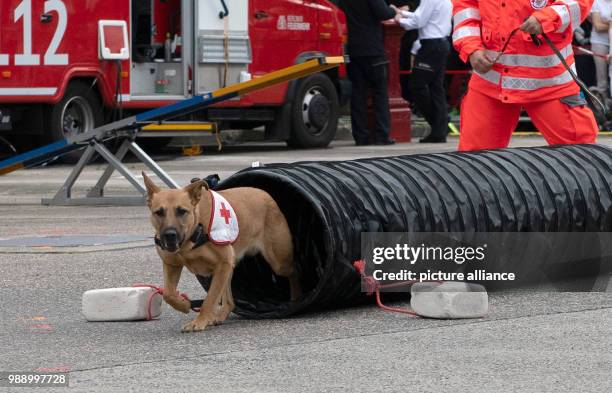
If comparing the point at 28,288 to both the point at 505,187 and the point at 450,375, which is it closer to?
the point at 505,187

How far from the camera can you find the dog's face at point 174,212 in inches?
259

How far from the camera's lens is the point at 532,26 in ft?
28.0

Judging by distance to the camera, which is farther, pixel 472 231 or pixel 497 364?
pixel 472 231

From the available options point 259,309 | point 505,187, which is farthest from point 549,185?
point 259,309

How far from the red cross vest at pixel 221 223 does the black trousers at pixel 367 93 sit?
11785 millimetres

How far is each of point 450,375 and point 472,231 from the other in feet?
6.28

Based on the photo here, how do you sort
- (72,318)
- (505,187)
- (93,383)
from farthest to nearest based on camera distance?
(505,187) < (72,318) < (93,383)

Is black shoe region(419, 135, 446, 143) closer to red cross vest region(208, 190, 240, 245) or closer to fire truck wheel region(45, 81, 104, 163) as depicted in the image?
fire truck wheel region(45, 81, 104, 163)

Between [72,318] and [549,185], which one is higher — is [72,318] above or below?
below

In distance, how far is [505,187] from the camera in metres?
7.89

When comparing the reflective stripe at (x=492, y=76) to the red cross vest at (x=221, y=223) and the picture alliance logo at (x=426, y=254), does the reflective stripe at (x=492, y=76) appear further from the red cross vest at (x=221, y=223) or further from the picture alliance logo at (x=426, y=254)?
the red cross vest at (x=221, y=223)

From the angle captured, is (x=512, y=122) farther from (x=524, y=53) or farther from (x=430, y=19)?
(x=430, y=19)

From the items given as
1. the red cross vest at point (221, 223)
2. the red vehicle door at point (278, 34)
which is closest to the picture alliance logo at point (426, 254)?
the red cross vest at point (221, 223)

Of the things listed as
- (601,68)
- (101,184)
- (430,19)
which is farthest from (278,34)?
(101,184)
